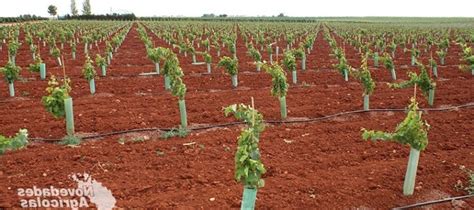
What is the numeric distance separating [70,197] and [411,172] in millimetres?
4807

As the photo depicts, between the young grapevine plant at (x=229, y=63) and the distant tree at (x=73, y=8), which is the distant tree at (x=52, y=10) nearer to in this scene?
the distant tree at (x=73, y=8)

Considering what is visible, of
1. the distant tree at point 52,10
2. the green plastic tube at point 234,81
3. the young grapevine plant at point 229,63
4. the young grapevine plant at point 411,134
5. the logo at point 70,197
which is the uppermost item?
the distant tree at point 52,10

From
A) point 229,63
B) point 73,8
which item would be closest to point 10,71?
point 229,63

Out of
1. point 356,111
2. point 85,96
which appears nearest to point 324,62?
point 356,111

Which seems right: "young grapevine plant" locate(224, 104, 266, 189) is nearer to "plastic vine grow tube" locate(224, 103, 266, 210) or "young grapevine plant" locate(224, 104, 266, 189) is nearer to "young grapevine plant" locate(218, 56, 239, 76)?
"plastic vine grow tube" locate(224, 103, 266, 210)

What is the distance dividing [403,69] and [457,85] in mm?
4895

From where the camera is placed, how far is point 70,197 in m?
6.56

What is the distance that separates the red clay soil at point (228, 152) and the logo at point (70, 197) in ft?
0.54

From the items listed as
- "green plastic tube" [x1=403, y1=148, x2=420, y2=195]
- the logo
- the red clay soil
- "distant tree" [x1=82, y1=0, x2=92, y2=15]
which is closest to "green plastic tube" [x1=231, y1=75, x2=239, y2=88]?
the red clay soil

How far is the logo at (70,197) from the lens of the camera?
20.8 ft

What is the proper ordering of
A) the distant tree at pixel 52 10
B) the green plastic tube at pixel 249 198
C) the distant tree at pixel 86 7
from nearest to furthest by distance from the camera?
the green plastic tube at pixel 249 198
the distant tree at pixel 52 10
the distant tree at pixel 86 7

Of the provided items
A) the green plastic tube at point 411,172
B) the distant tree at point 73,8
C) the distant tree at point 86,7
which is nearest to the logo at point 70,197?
the green plastic tube at point 411,172

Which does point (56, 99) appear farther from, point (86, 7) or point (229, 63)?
point (86, 7)

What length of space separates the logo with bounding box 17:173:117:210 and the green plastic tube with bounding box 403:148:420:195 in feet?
13.5
